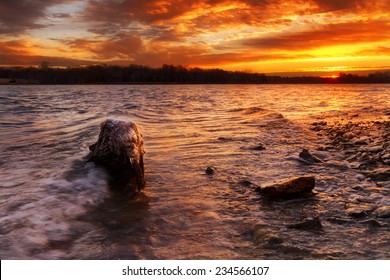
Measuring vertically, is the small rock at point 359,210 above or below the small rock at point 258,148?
below

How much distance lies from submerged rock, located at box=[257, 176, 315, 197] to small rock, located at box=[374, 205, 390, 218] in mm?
1022

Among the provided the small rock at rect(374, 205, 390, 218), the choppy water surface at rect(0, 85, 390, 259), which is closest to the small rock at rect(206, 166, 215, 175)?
the choppy water surface at rect(0, 85, 390, 259)

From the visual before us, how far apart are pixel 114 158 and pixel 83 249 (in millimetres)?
3272

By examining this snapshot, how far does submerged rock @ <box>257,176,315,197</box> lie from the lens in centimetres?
513

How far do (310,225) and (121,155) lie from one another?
3.82m

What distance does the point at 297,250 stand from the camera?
140 inches

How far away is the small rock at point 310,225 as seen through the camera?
407 cm

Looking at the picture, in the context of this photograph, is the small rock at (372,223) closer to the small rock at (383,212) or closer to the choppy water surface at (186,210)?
the choppy water surface at (186,210)

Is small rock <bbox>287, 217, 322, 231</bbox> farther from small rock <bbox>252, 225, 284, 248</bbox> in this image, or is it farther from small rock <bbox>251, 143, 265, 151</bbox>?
small rock <bbox>251, 143, 265, 151</bbox>

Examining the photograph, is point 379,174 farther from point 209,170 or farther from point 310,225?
point 209,170

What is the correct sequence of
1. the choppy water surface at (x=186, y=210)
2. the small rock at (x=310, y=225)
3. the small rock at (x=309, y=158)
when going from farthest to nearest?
the small rock at (x=309, y=158) → the small rock at (x=310, y=225) → the choppy water surface at (x=186, y=210)

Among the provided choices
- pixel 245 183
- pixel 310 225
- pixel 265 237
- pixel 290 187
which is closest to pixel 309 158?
pixel 245 183

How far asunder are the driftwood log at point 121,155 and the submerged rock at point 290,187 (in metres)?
2.06

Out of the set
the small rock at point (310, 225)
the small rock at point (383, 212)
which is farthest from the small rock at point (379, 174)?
the small rock at point (310, 225)
